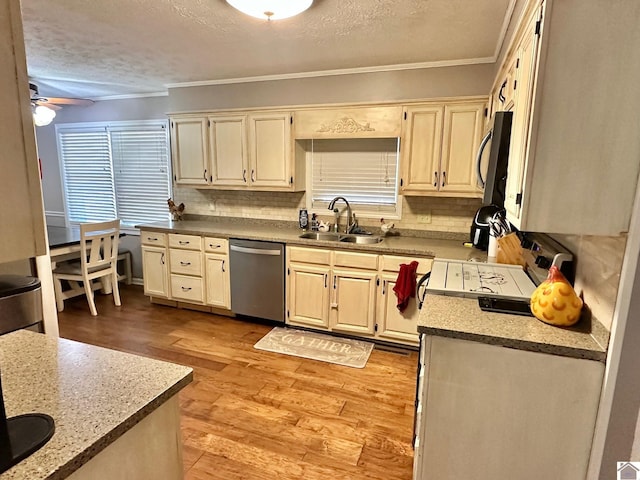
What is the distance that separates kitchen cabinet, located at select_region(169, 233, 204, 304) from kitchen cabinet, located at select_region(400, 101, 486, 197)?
2.22 metres

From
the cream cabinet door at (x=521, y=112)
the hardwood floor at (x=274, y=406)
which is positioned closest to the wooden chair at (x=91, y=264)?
the hardwood floor at (x=274, y=406)

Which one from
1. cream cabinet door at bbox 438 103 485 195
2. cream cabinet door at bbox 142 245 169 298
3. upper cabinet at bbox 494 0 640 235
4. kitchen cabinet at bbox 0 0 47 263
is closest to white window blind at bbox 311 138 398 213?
cream cabinet door at bbox 438 103 485 195

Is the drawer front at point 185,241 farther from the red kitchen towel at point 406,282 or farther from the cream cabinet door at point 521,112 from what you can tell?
the cream cabinet door at point 521,112

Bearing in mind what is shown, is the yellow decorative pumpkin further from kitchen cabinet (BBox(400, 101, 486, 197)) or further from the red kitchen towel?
kitchen cabinet (BBox(400, 101, 486, 197))

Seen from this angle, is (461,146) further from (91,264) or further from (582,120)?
(91,264)

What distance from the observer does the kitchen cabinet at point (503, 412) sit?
1313 mm

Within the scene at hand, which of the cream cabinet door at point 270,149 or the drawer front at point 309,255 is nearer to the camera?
the drawer front at point 309,255

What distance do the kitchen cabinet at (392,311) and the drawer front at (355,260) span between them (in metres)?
0.08

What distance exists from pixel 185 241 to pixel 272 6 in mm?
2608

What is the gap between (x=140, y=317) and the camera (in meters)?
3.97

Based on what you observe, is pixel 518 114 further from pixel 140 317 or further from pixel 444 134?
pixel 140 317

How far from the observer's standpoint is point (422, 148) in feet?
10.5

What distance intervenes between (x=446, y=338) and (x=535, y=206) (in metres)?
0.57

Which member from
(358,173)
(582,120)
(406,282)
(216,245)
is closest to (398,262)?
(406,282)
